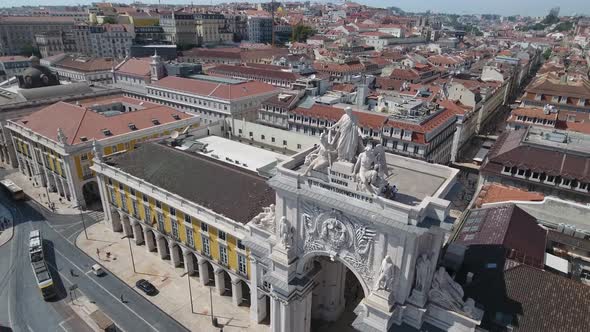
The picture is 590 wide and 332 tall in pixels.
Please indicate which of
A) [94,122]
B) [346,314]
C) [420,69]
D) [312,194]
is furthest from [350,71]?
[312,194]

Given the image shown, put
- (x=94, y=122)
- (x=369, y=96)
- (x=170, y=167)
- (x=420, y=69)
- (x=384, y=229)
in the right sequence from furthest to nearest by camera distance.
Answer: (x=420, y=69) < (x=369, y=96) < (x=94, y=122) < (x=170, y=167) < (x=384, y=229)

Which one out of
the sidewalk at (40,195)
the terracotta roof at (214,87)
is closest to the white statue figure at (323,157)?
the sidewalk at (40,195)

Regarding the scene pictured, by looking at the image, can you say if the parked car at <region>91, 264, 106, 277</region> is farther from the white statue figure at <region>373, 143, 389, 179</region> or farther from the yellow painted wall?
the white statue figure at <region>373, 143, 389, 179</region>

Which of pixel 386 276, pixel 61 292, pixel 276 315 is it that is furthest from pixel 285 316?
pixel 61 292

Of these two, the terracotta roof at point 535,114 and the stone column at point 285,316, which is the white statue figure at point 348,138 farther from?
the terracotta roof at point 535,114

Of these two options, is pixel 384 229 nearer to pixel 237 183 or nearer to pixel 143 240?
pixel 237 183

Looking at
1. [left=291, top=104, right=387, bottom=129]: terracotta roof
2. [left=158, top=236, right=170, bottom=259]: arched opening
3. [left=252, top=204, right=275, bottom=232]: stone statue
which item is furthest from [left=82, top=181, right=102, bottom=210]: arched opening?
[left=252, top=204, right=275, bottom=232]: stone statue
